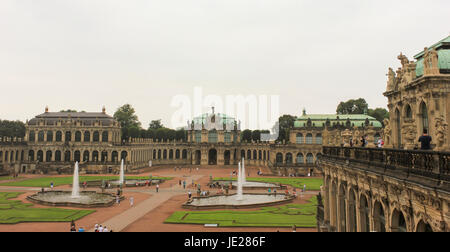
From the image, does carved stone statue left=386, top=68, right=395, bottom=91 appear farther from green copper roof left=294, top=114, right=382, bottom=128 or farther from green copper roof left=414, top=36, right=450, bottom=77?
green copper roof left=294, top=114, right=382, bottom=128

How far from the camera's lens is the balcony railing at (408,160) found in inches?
359

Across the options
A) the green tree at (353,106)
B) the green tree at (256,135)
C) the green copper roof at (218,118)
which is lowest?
the green tree at (256,135)

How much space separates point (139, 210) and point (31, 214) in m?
11.2

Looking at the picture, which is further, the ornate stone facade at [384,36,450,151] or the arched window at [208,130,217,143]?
the arched window at [208,130,217,143]

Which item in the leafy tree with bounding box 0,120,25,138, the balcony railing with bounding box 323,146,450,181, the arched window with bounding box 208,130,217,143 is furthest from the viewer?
the arched window with bounding box 208,130,217,143

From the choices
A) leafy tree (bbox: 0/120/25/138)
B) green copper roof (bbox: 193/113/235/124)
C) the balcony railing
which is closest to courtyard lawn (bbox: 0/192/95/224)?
the balcony railing

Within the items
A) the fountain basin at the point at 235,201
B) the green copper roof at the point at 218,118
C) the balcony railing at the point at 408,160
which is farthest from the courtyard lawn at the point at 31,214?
the green copper roof at the point at 218,118

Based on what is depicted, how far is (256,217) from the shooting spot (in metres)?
34.2

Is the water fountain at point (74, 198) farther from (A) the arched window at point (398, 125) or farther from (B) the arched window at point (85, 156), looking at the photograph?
(B) the arched window at point (85, 156)

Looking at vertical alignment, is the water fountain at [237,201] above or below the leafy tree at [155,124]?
below

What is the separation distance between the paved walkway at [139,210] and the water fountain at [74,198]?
15.0ft

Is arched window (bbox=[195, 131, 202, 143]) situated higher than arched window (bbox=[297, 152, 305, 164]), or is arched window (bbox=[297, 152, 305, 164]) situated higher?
arched window (bbox=[195, 131, 202, 143])

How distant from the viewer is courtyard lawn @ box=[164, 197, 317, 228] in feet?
103

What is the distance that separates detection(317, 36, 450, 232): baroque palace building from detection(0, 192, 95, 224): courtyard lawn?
25529 mm
